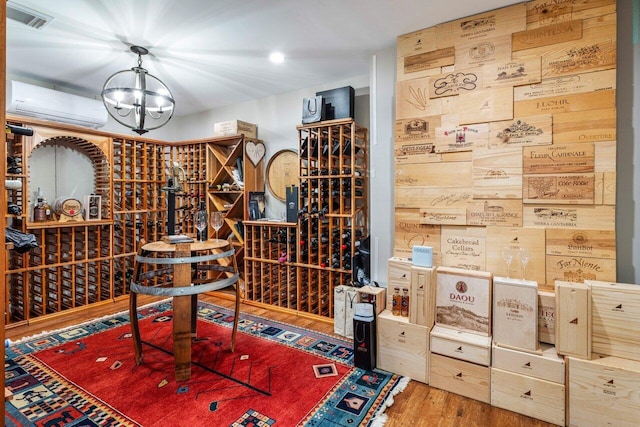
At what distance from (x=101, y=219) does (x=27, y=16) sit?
222 centimetres

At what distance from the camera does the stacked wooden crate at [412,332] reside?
2.27 meters

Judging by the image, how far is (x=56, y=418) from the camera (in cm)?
188

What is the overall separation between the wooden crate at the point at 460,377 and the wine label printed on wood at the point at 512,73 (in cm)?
194

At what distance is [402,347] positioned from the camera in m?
2.34

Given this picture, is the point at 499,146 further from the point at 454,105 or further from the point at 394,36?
the point at 394,36

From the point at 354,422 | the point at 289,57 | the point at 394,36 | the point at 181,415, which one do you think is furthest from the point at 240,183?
the point at 354,422

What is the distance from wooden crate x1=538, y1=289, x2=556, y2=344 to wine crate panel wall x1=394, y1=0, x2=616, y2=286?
20 centimetres

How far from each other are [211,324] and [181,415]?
138 cm

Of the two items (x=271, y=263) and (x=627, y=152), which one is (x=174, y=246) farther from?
(x=627, y=152)

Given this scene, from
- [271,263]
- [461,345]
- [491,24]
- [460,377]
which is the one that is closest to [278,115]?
[271,263]

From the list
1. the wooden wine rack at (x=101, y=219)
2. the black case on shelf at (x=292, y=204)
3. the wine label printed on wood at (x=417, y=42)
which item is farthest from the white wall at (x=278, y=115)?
the wine label printed on wood at (x=417, y=42)

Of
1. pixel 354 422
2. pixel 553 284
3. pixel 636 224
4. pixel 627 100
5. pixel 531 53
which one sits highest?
pixel 531 53

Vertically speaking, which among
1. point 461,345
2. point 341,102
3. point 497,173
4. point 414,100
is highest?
point 341,102

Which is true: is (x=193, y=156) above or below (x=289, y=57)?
below
